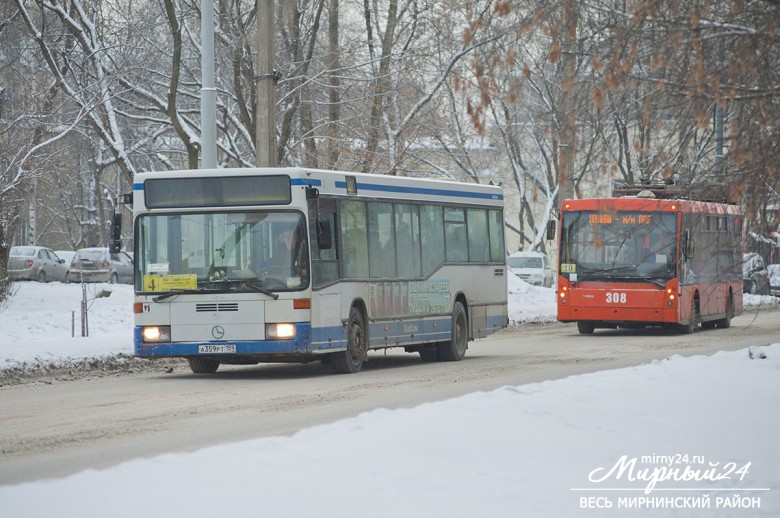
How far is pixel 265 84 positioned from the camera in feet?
80.5

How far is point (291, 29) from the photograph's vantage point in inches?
1312

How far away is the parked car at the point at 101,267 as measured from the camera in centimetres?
5147

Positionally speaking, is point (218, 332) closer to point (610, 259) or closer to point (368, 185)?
point (368, 185)

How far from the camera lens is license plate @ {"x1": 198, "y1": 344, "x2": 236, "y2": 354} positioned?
18.4 m

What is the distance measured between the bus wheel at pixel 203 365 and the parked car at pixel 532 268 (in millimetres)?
38989

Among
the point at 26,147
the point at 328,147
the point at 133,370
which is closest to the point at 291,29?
the point at 328,147

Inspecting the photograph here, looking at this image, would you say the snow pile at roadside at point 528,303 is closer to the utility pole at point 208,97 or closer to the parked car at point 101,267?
the parked car at point 101,267

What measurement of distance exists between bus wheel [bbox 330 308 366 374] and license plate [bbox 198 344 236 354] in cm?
170

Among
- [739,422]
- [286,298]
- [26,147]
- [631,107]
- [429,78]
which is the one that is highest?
[429,78]

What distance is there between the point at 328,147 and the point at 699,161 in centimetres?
2253

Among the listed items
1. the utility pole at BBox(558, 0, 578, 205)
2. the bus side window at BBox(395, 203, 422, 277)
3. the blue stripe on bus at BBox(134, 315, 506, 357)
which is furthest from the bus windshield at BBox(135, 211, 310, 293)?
the utility pole at BBox(558, 0, 578, 205)

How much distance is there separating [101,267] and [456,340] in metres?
31.7

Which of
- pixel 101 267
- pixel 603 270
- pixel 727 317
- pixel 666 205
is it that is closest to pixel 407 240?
pixel 666 205

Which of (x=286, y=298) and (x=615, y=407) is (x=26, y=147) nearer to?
(x=286, y=298)
